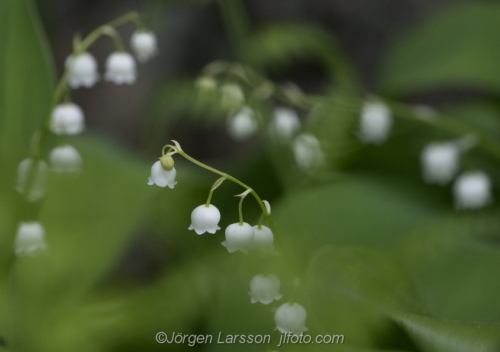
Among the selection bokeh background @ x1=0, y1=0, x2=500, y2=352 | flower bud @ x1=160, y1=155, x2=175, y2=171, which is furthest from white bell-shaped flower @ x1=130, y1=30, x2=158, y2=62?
flower bud @ x1=160, y1=155, x2=175, y2=171

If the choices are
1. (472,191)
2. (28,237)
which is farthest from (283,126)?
(28,237)

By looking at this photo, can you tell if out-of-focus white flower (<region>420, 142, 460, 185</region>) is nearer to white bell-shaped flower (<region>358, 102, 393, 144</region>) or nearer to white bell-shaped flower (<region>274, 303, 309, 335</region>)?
white bell-shaped flower (<region>358, 102, 393, 144</region>)

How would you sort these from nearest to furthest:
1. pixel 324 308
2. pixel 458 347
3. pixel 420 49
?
1. pixel 458 347
2. pixel 324 308
3. pixel 420 49

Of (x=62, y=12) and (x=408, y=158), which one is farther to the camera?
(x=62, y=12)

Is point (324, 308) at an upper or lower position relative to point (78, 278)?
lower

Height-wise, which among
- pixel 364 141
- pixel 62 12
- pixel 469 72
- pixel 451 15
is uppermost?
pixel 62 12

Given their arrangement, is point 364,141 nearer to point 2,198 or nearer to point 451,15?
point 451,15

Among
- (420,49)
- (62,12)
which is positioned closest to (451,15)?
(420,49)
